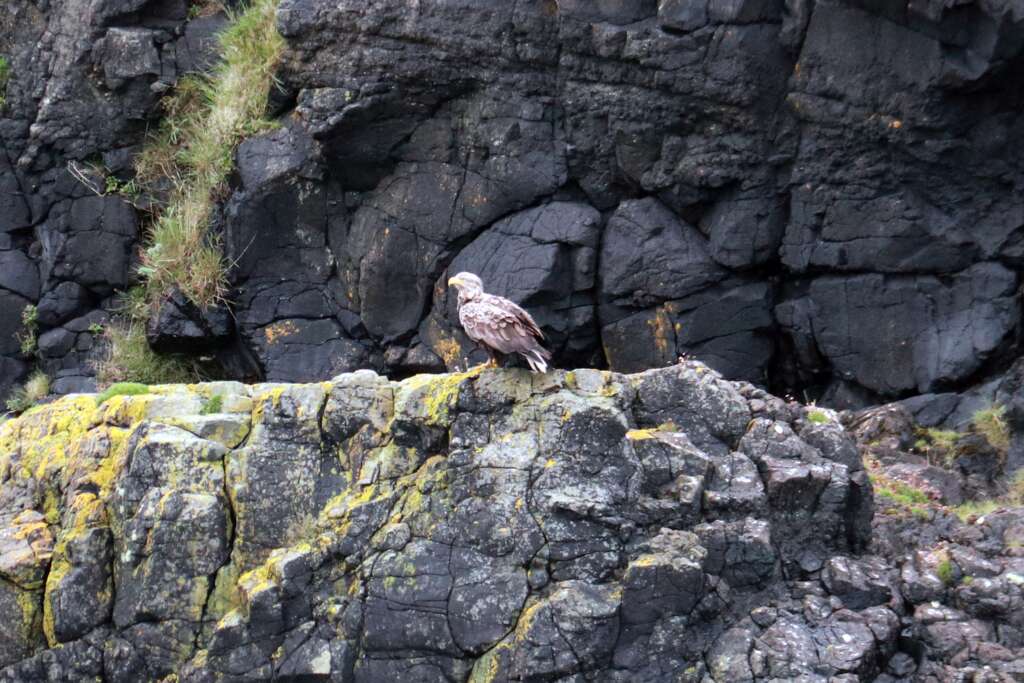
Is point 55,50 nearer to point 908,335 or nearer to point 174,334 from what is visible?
point 174,334

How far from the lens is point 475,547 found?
37.0 ft

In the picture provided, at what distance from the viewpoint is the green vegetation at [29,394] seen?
20.4m

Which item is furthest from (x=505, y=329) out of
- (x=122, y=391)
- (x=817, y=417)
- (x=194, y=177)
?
(x=194, y=177)

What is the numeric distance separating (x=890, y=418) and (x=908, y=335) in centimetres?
124

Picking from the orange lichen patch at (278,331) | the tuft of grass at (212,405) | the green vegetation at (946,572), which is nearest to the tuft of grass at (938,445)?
the green vegetation at (946,572)

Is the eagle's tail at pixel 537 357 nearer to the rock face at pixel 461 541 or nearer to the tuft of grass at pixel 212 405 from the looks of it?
the rock face at pixel 461 541

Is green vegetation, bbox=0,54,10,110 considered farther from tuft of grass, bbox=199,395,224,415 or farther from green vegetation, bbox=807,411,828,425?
green vegetation, bbox=807,411,828,425

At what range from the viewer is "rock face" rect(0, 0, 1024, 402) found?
16.3 m

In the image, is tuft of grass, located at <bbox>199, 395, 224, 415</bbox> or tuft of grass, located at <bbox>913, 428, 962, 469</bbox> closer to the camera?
tuft of grass, located at <bbox>199, 395, 224, 415</bbox>

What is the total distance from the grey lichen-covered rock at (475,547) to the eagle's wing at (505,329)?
431mm

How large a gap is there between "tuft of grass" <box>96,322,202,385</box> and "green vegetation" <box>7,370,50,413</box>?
888mm

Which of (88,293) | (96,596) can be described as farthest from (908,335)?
(88,293)

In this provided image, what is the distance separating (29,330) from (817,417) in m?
13.0

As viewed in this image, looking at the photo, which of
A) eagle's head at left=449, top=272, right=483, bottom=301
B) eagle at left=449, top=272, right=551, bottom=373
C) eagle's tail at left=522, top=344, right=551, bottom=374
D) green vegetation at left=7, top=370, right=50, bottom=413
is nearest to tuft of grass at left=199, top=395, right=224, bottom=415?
eagle's head at left=449, top=272, right=483, bottom=301
